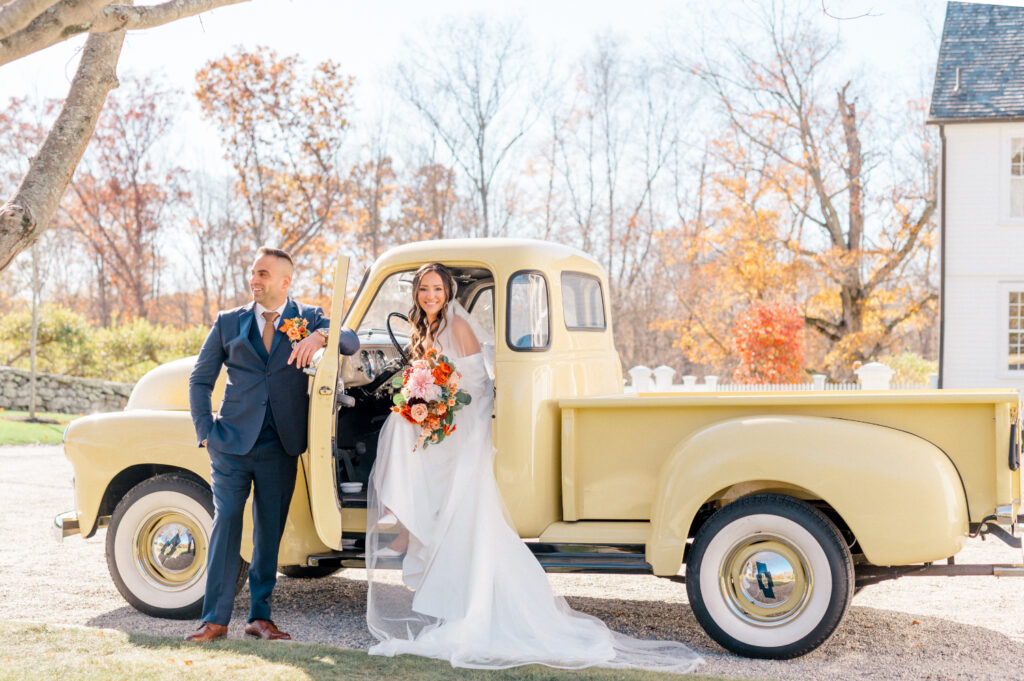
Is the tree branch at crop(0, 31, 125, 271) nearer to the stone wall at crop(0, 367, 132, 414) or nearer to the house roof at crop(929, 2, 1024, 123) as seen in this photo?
the house roof at crop(929, 2, 1024, 123)

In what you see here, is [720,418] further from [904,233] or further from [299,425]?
[904,233]

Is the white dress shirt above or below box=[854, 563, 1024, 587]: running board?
above

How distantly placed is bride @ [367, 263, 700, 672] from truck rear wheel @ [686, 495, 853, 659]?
313 mm

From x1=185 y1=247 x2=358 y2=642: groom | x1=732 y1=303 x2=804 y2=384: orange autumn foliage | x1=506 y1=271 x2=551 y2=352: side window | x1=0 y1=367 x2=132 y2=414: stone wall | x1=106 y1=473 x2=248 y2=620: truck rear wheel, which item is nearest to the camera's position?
x1=185 y1=247 x2=358 y2=642: groom

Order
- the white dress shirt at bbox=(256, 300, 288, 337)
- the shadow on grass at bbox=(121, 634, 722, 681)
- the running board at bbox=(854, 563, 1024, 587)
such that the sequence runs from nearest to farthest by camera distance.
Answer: the shadow on grass at bbox=(121, 634, 722, 681), the running board at bbox=(854, 563, 1024, 587), the white dress shirt at bbox=(256, 300, 288, 337)

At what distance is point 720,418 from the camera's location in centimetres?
493

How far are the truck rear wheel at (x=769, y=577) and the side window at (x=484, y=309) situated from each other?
189 centimetres

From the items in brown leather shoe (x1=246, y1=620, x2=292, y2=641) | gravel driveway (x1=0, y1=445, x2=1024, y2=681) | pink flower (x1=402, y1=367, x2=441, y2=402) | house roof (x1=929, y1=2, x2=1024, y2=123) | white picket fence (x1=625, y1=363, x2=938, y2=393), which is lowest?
gravel driveway (x1=0, y1=445, x2=1024, y2=681)

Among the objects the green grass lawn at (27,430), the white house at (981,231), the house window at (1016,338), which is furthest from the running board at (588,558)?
the house window at (1016,338)

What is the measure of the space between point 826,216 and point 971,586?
64.4ft

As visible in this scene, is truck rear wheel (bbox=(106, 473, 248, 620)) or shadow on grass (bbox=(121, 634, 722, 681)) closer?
shadow on grass (bbox=(121, 634, 722, 681))

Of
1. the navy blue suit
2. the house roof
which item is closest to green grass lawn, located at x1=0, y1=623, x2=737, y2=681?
the navy blue suit

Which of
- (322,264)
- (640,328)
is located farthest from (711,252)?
(322,264)

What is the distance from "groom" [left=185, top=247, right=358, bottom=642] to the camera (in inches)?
198
